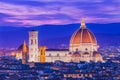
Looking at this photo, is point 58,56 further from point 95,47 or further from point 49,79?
point 49,79

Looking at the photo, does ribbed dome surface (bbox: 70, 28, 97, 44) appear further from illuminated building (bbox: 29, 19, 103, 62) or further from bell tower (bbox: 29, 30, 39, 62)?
bell tower (bbox: 29, 30, 39, 62)

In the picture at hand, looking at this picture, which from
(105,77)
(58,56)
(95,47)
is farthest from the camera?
(95,47)

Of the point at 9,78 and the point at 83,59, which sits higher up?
the point at 83,59

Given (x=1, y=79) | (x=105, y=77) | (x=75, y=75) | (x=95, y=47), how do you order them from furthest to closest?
(x=95, y=47) < (x=75, y=75) < (x=105, y=77) < (x=1, y=79)

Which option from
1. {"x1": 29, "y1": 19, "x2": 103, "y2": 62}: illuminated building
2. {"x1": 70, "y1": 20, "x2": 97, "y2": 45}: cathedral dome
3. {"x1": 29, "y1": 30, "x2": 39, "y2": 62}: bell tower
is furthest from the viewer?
{"x1": 70, "y1": 20, "x2": 97, "y2": 45}: cathedral dome

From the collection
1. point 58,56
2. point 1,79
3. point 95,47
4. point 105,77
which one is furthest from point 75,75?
point 95,47

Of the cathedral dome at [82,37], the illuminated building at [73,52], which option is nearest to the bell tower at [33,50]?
the illuminated building at [73,52]

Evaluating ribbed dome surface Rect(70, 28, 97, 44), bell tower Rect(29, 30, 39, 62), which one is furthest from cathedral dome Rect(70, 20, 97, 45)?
bell tower Rect(29, 30, 39, 62)

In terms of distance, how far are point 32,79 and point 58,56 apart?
45.1m

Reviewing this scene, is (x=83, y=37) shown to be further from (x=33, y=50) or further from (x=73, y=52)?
(x=33, y=50)

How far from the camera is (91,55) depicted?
121 m

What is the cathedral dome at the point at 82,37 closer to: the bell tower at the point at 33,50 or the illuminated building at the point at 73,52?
the illuminated building at the point at 73,52

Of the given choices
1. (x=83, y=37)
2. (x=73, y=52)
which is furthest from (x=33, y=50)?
(x=83, y=37)

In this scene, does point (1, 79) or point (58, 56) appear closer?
point (1, 79)
